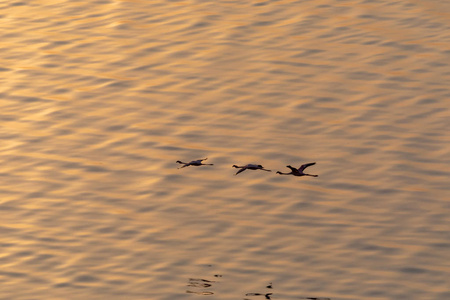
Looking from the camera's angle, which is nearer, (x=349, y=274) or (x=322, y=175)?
(x=349, y=274)

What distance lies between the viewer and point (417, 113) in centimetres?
4072

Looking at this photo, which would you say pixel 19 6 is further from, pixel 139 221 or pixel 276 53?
pixel 139 221

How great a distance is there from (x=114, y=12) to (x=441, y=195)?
15.6 m

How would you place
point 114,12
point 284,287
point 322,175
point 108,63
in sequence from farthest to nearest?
point 114,12, point 108,63, point 322,175, point 284,287

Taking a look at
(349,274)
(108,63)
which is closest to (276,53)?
(108,63)

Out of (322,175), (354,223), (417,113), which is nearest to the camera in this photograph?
(354,223)

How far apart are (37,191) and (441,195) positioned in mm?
10291

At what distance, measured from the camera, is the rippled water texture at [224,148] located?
33.6 meters

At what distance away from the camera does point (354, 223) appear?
35531mm

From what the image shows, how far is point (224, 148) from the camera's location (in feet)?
129

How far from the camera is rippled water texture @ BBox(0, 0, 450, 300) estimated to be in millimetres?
33594

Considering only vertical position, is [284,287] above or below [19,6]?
below

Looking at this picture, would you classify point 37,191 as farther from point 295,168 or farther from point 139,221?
point 295,168

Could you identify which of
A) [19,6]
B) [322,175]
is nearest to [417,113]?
[322,175]
